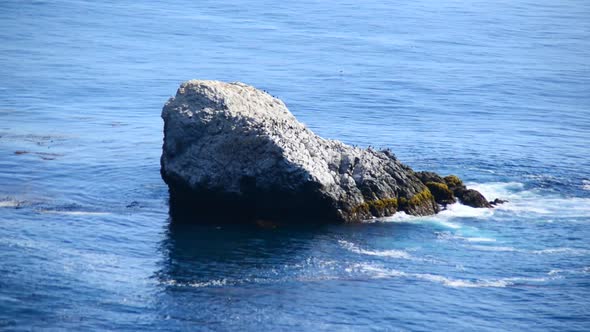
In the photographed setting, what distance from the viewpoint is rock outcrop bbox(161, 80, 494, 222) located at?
59.6 meters

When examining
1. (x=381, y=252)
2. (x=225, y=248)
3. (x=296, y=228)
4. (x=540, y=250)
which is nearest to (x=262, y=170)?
(x=296, y=228)

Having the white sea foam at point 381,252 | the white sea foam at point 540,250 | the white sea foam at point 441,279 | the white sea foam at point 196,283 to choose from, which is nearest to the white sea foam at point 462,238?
the white sea foam at point 540,250

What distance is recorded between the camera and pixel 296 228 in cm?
6022

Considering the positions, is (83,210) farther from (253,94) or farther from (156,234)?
(253,94)

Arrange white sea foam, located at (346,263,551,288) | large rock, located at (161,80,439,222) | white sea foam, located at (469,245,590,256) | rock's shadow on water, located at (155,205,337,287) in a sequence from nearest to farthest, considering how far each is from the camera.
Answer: rock's shadow on water, located at (155,205,337,287) → white sea foam, located at (346,263,551,288) → white sea foam, located at (469,245,590,256) → large rock, located at (161,80,439,222)

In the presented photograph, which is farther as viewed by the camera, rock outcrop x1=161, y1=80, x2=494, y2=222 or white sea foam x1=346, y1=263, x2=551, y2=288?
rock outcrop x1=161, y1=80, x2=494, y2=222

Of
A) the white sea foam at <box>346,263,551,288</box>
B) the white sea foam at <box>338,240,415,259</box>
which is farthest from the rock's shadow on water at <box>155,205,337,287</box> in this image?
the white sea foam at <box>346,263,551,288</box>

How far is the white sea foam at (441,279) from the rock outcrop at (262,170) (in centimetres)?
773

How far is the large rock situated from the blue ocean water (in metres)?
1.82

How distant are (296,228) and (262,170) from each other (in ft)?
14.7

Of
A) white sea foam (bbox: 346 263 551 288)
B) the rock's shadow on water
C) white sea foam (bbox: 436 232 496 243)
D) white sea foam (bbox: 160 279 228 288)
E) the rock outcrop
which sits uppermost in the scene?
the rock outcrop

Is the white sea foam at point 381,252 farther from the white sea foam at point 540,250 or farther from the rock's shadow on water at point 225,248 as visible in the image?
the white sea foam at point 540,250

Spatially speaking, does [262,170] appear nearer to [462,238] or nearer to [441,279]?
[441,279]

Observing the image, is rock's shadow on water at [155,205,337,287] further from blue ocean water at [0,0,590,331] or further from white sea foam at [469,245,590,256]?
white sea foam at [469,245,590,256]
